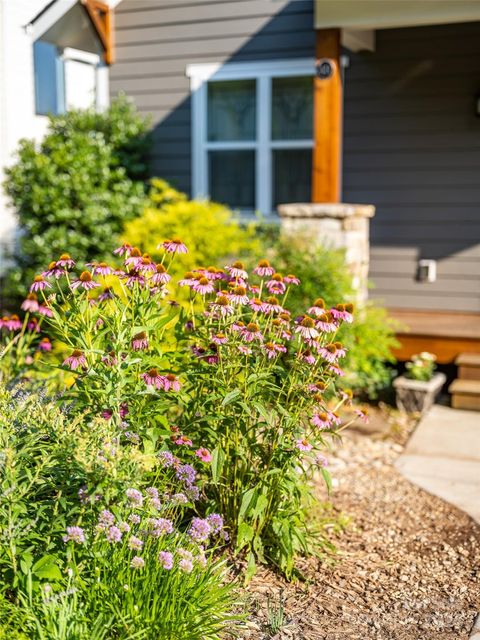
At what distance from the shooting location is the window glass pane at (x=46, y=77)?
786 centimetres

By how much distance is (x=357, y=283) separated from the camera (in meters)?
6.64

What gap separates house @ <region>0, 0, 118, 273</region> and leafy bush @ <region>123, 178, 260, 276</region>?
1.85 m

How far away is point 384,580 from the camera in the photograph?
10.9ft

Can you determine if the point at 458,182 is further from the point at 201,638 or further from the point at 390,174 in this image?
the point at 201,638

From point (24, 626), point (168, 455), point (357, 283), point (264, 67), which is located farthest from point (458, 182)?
point (24, 626)

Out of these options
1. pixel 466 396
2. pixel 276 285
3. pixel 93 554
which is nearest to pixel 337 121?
pixel 466 396

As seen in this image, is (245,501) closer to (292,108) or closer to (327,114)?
(327,114)

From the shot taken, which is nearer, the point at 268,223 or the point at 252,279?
the point at 252,279

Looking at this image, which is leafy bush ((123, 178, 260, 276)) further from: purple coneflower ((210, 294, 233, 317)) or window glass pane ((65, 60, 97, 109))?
purple coneflower ((210, 294, 233, 317))

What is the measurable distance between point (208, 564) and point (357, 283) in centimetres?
416

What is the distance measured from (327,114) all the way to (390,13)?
35.3 inches

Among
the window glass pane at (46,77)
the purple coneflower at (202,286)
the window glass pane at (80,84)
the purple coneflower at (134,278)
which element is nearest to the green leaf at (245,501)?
the purple coneflower at (202,286)

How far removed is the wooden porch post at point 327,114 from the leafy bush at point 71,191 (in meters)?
2.00

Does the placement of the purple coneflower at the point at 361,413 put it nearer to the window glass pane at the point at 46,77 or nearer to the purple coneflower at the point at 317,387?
the purple coneflower at the point at 317,387
